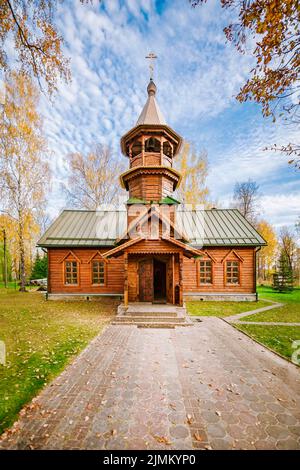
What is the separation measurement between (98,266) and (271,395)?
12.5 m

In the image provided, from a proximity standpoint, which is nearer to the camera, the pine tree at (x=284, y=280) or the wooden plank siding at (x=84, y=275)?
the wooden plank siding at (x=84, y=275)

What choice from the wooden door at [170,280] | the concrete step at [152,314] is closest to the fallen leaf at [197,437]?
the concrete step at [152,314]

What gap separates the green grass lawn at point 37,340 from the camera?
4.31m

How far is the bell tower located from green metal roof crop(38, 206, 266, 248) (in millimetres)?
3241

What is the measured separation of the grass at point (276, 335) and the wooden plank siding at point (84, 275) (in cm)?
860

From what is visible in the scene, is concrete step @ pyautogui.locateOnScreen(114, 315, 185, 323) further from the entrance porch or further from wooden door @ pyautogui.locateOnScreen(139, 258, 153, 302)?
wooden door @ pyautogui.locateOnScreen(139, 258, 153, 302)

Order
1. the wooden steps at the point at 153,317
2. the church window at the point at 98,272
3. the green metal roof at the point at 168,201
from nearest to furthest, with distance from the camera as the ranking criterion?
the wooden steps at the point at 153,317 → the green metal roof at the point at 168,201 → the church window at the point at 98,272

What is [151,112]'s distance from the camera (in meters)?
14.0

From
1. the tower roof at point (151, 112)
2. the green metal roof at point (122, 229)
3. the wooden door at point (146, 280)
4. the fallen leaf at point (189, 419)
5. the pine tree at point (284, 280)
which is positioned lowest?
the pine tree at point (284, 280)

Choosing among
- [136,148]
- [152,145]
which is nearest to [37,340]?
[136,148]

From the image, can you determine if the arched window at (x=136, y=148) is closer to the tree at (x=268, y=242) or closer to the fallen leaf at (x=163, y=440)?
the fallen leaf at (x=163, y=440)

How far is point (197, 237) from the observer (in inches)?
599

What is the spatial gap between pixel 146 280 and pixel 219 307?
4.93 metres
